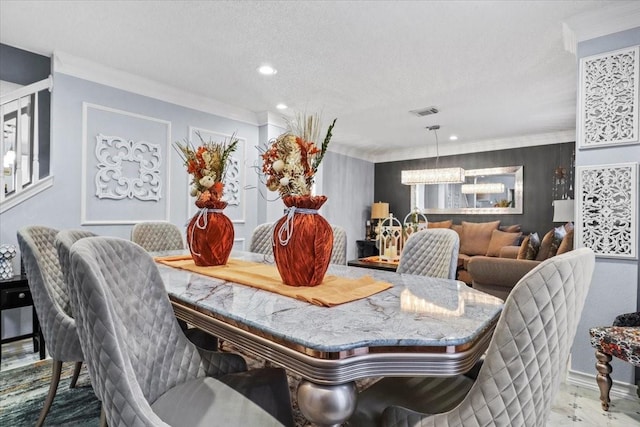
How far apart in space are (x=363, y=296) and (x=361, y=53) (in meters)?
2.34

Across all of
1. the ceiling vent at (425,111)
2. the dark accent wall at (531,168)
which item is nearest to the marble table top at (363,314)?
the ceiling vent at (425,111)

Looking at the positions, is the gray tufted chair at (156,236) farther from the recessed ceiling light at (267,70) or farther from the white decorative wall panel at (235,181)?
the recessed ceiling light at (267,70)

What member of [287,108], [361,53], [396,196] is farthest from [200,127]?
[396,196]

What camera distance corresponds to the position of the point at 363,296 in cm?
116

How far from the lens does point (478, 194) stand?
625cm

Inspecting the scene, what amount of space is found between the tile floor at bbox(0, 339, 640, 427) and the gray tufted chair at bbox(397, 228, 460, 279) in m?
1.01

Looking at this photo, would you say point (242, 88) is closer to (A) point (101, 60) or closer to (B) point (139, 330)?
(A) point (101, 60)

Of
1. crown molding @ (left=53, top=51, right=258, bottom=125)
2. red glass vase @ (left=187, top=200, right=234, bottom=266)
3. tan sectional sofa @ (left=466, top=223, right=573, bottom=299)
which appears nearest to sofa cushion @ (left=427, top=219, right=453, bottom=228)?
tan sectional sofa @ (left=466, top=223, right=573, bottom=299)

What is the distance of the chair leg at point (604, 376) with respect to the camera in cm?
194

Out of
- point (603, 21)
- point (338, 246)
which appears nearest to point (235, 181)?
point (338, 246)

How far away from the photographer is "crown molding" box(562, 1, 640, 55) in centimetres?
217

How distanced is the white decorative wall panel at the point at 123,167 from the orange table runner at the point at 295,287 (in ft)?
6.44

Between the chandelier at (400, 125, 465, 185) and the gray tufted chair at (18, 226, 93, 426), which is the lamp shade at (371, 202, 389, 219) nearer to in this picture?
the chandelier at (400, 125, 465, 185)

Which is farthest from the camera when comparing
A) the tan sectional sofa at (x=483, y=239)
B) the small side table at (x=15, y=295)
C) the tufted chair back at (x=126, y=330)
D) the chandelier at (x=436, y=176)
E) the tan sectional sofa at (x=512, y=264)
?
the tan sectional sofa at (x=483, y=239)
